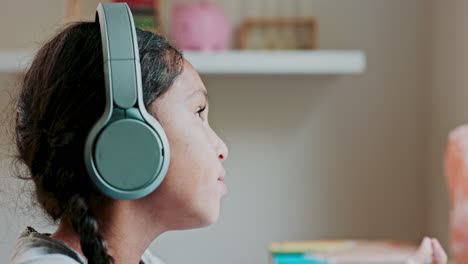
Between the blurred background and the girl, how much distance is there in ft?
4.01

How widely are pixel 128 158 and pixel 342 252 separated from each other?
1212mm

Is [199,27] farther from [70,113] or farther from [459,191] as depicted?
[70,113]

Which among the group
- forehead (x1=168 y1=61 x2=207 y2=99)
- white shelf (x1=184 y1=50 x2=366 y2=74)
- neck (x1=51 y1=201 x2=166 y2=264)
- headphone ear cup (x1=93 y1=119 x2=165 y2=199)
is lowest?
white shelf (x1=184 y1=50 x2=366 y2=74)

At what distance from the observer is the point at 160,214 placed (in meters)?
0.88

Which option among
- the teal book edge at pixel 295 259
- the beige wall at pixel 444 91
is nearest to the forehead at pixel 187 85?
the teal book edge at pixel 295 259

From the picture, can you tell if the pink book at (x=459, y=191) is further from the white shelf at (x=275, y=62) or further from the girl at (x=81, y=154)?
the girl at (x=81, y=154)

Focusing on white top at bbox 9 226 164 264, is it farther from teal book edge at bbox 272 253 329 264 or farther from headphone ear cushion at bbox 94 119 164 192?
teal book edge at bbox 272 253 329 264

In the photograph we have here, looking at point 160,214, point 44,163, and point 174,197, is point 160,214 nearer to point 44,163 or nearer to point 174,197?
point 174,197

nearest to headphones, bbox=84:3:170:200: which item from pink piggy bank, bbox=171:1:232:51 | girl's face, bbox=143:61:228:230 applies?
girl's face, bbox=143:61:228:230

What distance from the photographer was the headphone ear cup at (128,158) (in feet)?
2.44

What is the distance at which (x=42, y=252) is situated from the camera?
795mm

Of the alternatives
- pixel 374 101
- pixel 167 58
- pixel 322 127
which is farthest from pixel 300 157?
pixel 167 58

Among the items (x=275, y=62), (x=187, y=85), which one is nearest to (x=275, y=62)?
(x=275, y=62)

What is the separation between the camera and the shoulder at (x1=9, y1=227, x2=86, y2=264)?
783mm
